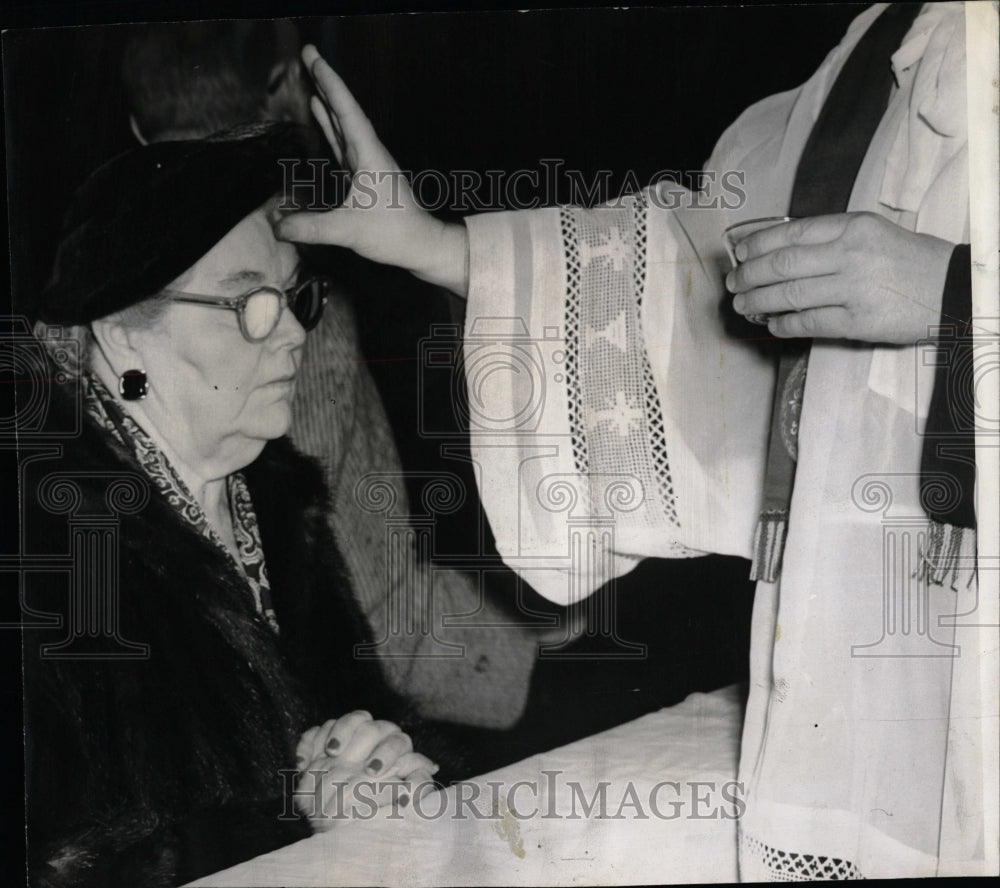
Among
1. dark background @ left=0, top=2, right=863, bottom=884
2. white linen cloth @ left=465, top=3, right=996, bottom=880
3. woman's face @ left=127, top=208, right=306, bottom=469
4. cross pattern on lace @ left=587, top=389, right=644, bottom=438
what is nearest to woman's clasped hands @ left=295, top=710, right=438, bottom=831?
dark background @ left=0, top=2, right=863, bottom=884

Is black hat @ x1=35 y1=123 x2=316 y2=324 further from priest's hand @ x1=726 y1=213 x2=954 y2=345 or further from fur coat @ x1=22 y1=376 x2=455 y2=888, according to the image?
priest's hand @ x1=726 y1=213 x2=954 y2=345

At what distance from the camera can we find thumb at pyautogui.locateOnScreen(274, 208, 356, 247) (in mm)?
1620

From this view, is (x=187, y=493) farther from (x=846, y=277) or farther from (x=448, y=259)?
(x=846, y=277)

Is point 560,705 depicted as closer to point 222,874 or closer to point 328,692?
point 328,692

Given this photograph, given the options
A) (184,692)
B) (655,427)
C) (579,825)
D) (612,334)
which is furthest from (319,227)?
(579,825)

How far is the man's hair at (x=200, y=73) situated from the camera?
1.62m

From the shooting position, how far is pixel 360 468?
1.63m

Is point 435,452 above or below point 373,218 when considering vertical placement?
below

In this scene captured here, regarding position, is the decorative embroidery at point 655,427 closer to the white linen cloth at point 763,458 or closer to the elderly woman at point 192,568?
the white linen cloth at point 763,458

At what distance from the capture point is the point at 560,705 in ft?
5.37

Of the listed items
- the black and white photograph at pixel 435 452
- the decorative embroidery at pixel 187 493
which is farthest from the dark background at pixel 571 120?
the decorative embroidery at pixel 187 493

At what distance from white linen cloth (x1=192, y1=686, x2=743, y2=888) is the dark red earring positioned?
27.8 inches

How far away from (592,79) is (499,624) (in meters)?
0.82

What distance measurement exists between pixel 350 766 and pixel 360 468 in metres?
0.45
